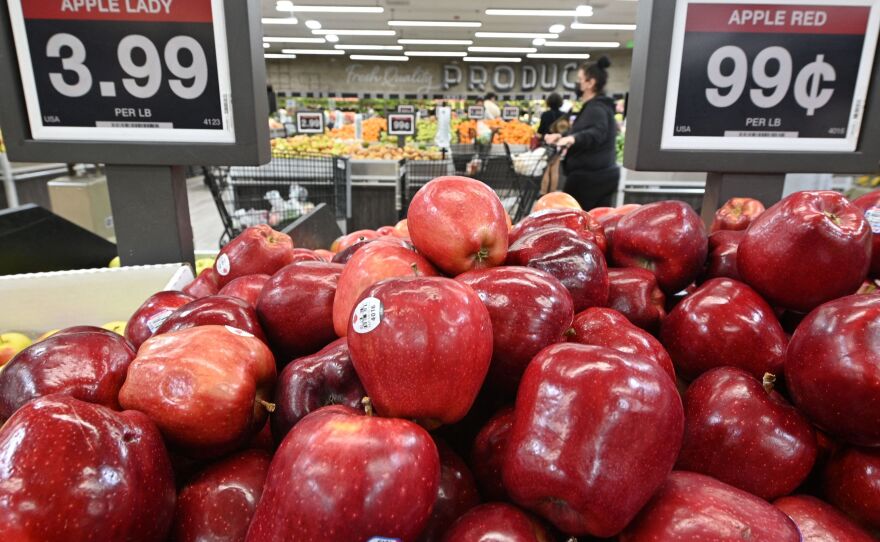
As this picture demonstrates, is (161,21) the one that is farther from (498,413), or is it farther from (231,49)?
(498,413)

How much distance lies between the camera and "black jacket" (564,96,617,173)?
4539mm

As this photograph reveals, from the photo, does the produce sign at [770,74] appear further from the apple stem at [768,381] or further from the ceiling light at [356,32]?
the ceiling light at [356,32]

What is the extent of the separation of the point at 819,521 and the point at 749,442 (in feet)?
0.38

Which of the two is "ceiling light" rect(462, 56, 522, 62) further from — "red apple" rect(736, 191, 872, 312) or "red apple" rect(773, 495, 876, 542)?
"red apple" rect(773, 495, 876, 542)

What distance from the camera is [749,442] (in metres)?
0.72

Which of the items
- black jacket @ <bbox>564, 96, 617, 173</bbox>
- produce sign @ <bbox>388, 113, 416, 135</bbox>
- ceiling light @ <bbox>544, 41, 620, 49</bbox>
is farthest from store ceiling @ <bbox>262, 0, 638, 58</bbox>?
black jacket @ <bbox>564, 96, 617, 173</bbox>

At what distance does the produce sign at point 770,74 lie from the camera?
1.44m

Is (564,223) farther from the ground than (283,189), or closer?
farther from the ground

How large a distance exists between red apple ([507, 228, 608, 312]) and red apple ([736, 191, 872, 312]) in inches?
10.9

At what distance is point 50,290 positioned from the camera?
5.54ft

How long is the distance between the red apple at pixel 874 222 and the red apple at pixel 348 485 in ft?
3.08

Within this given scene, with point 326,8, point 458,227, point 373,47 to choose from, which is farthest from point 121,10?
point 373,47

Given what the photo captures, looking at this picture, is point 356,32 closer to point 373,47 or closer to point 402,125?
point 373,47

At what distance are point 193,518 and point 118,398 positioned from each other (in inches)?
8.4
